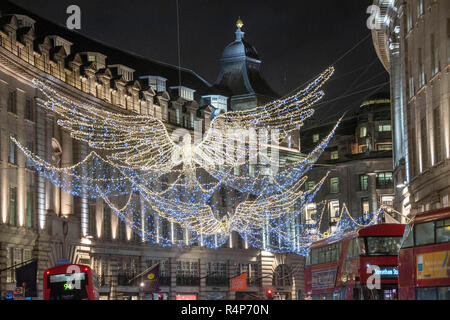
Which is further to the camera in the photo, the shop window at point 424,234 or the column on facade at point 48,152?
the column on facade at point 48,152

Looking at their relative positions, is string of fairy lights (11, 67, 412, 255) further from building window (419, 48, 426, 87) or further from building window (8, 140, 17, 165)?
building window (419, 48, 426, 87)

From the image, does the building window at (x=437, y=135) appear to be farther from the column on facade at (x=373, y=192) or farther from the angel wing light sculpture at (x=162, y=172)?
the column on facade at (x=373, y=192)

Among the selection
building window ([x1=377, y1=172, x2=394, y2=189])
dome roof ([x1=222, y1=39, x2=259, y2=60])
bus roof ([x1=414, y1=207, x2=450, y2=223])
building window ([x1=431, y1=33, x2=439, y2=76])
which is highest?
dome roof ([x1=222, y1=39, x2=259, y2=60])

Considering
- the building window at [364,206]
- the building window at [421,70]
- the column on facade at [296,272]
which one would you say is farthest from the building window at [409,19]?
the building window at [364,206]

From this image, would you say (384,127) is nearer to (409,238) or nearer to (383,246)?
(383,246)

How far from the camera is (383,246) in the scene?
34.4 m

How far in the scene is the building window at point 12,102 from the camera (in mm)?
51656

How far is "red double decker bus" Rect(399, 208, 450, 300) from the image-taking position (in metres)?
25.3

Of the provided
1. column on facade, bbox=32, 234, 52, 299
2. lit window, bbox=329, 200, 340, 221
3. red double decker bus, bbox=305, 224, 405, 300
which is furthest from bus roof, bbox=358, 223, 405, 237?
lit window, bbox=329, 200, 340, 221

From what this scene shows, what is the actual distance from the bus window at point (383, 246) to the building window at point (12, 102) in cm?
2470

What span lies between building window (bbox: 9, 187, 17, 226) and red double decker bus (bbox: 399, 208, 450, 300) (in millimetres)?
27980
